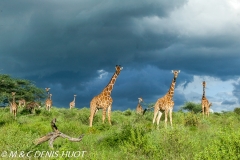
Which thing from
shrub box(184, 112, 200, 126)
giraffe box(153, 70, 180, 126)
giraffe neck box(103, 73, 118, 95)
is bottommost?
shrub box(184, 112, 200, 126)

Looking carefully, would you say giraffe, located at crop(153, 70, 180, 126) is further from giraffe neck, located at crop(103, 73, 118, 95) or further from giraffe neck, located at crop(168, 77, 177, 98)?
giraffe neck, located at crop(103, 73, 118, 95)

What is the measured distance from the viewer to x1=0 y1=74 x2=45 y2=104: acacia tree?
147 feet

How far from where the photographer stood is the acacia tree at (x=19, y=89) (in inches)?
1764

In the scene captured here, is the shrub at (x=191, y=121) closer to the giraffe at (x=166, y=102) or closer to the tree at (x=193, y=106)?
the giraffe at (x=166, y=102)

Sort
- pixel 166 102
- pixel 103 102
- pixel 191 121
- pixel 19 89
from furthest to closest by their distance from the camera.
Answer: pixel 19 89, pixel 191 121, pixel 103 102, pixel 166 102

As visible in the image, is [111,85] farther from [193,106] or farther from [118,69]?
[193,106]

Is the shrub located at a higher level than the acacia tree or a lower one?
lower

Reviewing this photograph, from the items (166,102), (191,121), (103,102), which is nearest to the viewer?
(166,102)

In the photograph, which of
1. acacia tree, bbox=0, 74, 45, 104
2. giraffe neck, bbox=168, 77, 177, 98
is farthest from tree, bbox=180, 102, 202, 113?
giraffe neck, bbox=168, 77, 177, 98

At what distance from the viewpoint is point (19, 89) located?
157 feet

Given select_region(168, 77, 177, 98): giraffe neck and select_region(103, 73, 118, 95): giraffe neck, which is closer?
select_region(168, 77, 177, 98): giraffe neck

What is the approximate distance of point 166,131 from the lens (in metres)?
9.73

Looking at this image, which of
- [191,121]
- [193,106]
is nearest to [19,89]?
[193,106]

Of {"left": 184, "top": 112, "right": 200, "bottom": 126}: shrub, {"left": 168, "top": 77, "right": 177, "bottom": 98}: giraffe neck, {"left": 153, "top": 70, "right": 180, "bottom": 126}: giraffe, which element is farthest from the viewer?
{"left": 184, "top": 112, "right": 200, "bottom": 126}: shrub
